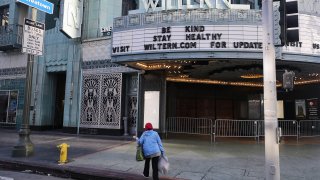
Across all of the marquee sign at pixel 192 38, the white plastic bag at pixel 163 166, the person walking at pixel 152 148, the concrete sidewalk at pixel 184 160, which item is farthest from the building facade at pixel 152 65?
the white plastic bag at pixel 163 166

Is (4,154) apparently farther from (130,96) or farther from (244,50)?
(244,50)

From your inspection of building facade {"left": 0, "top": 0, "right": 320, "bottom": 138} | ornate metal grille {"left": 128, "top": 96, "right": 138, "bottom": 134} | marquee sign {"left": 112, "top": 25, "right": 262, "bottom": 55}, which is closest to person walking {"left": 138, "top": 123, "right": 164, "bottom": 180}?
building facade {"left": 0, "top": 0, "right": 320, "bottom": 138}

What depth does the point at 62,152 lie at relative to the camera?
11.2 m

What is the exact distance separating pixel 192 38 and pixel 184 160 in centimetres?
492

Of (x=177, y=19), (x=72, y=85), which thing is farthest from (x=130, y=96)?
(x=177, y=19)

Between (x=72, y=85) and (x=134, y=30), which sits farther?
(x=72, y=85)

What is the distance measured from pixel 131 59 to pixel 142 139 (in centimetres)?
624

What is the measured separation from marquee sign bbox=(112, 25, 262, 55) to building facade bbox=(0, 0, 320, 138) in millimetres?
39

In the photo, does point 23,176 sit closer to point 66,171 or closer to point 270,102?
point 66,171

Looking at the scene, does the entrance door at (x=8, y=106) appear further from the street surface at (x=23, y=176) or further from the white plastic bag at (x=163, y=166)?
the white plastic bag at (x=163, y=166)

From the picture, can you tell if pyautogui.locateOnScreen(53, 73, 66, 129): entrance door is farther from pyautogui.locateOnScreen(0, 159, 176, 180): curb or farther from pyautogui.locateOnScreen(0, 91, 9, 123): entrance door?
pyautogui.locateOnScreen(0, 159, 176, 180): curb

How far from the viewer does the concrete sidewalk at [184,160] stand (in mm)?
9695

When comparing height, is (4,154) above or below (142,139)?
below

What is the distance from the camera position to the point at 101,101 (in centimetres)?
1955
